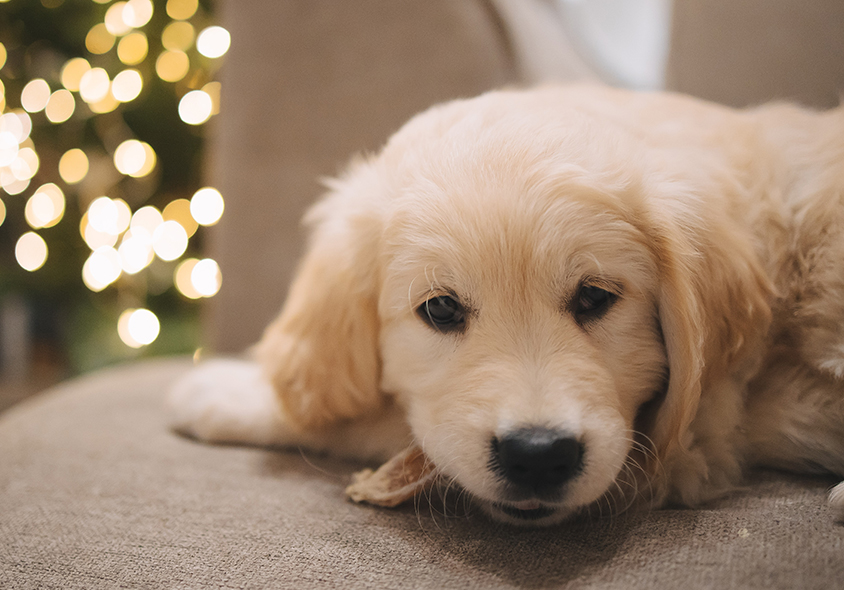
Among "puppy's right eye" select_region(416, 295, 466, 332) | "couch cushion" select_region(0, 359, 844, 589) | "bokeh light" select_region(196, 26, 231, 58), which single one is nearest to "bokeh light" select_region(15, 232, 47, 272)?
"bokeh light" select_region(196, 26, 231, 58)

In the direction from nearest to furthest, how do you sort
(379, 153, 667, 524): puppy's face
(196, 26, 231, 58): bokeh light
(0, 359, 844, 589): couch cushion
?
(0, 359, 844, 589): couch cushion → (379, 153, 667, 524): puppy's face → (196, 26, 231, 58): bokeh light

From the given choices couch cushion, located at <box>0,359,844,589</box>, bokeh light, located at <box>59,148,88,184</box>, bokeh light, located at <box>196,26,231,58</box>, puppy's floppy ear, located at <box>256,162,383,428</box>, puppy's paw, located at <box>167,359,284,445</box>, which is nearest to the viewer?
couch cushion, located at <box>0,359,844,589</box>

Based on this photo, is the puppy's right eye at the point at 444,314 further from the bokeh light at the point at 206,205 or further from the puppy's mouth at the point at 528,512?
the bokeh light at the point at 206,205

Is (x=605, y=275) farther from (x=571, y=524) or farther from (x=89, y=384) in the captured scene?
(x=89, y=384)

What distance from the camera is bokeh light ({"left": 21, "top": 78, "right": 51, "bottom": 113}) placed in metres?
3.00

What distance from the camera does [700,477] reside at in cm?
113

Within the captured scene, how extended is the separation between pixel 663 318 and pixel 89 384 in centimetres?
186

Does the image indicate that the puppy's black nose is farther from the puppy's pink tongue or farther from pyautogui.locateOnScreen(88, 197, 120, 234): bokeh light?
pyautogui.locateOnScreen(88, 197, 120, 234): bokeh light

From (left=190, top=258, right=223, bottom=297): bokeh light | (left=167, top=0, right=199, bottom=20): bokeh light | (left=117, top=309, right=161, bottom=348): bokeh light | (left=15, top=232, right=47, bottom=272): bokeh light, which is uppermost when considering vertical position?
(left=167, top=0, right=199, bottom=20): bokeh light

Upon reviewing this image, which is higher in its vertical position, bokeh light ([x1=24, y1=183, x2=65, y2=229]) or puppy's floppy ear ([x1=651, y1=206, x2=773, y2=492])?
bokeh light ([x1=24, y1=183, x2=65, y2=229])

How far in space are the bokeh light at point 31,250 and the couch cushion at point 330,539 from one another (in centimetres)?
223

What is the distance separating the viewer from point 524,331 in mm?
1077

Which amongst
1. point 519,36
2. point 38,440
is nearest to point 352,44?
point 519,36

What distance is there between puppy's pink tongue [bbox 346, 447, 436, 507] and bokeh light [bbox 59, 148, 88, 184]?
2707 mm
